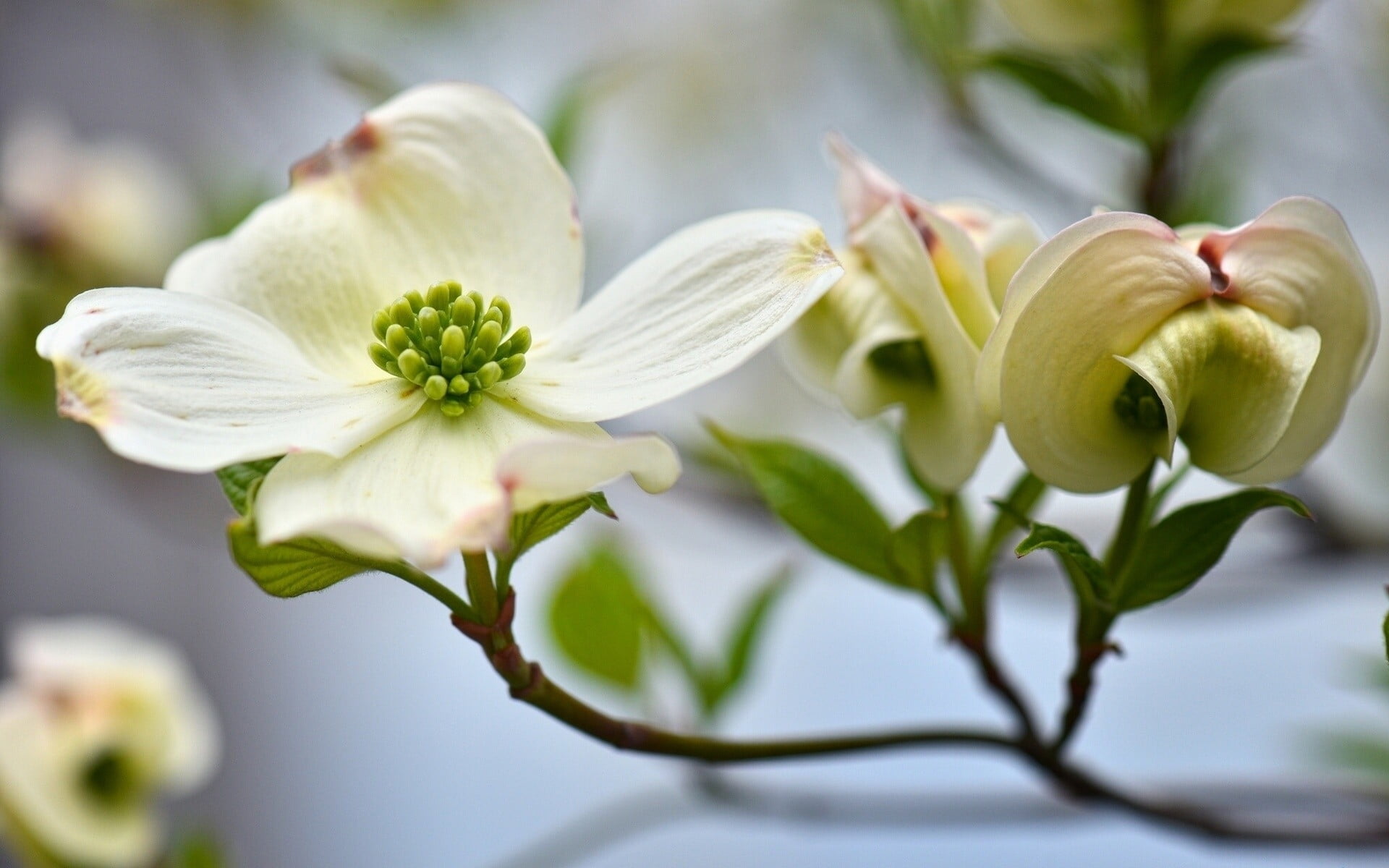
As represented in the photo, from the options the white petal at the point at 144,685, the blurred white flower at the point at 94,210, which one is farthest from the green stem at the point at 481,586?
the blurred white flower at the point at 94,210

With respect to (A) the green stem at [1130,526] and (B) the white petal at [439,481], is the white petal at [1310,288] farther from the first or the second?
(B) the white petal at [439,481]

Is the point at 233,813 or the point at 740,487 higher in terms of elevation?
the point at 740,487

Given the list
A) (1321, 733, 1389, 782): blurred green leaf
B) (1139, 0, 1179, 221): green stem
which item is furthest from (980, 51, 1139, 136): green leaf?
(1321, 733, 1389, 782): blurred green leaf

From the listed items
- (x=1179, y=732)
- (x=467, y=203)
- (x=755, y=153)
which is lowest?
(x=1179, y=732)

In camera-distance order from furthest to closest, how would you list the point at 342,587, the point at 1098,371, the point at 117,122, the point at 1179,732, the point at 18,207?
1. the point at 342,587
2. the point at 117,122
3. the point at 1179,732
4. the point at 18,207
5. the point at 1098,371

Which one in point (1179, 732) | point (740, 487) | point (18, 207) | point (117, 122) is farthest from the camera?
point (117, 122)

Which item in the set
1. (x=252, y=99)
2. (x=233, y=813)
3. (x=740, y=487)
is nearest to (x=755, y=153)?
(x=252, y=99)

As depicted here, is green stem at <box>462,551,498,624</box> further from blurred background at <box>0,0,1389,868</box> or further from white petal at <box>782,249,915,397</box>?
blurred background at <box>0,0,1389,868</box>

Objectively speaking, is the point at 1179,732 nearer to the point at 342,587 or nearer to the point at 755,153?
the point at 755,153
